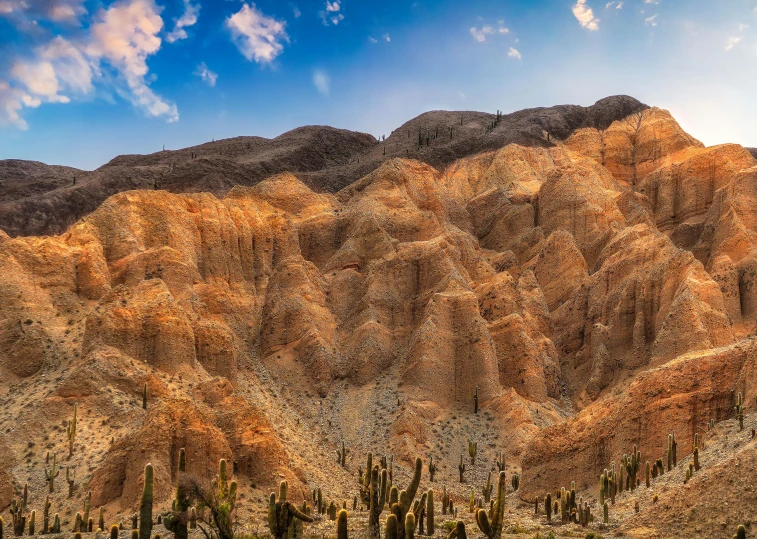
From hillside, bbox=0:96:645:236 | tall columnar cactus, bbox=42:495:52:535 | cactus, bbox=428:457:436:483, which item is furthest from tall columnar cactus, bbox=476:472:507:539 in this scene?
hillside, bbox=0:96:645:236

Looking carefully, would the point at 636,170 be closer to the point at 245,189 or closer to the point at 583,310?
the point at 583,310

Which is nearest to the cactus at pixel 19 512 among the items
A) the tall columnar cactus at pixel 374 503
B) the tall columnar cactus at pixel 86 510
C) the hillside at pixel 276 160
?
the tall columnar cactus at pixel 86 510

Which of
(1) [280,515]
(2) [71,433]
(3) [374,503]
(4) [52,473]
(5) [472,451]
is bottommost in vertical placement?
(4) [52,473]

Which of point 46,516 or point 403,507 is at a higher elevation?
point 403,507

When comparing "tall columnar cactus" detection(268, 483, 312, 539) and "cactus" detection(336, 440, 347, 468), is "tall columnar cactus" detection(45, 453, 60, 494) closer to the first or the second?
"cactus" detection(336, 440, 347, 468)

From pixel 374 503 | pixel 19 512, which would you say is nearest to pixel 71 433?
pixel 19 512

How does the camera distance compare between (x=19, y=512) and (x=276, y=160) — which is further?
(x=276, y=160)

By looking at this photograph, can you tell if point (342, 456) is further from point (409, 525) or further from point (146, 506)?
point (409, 525)
